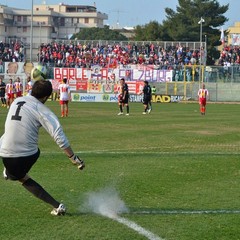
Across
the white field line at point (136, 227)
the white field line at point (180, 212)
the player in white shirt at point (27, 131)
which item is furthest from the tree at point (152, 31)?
the player in white shirt at point (27, 131)

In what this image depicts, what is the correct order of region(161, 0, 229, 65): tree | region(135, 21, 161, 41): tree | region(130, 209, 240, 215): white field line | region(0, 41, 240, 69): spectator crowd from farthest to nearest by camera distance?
region(135, 21, 161, 41): tree, region(161, 0, 229, 65): tree, region(0, 41, 240, 69): spectator crowd, region(130, 209, 240, 215): white field line

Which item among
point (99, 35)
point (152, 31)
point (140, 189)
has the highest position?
point (99, 35)

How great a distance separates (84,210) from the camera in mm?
9453

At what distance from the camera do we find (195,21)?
103m

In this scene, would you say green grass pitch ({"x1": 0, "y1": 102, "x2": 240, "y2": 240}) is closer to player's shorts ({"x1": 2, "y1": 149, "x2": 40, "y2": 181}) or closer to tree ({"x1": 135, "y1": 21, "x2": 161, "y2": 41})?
player's shorts ({"x1": 2, "y1": 149, "x2": 40, "y2": 181})

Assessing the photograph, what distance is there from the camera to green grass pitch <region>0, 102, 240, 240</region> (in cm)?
827

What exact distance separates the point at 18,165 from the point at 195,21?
96.2 meters

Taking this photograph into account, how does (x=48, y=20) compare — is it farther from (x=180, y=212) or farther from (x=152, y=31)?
(x=180, y=212)

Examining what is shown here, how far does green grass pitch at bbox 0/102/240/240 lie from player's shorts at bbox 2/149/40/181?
58 cm

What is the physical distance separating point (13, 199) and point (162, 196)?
222 cm

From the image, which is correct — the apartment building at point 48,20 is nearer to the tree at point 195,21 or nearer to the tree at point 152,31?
the tree at point 152,31

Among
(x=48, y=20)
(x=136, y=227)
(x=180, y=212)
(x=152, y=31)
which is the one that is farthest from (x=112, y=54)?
(x=48, y=20)

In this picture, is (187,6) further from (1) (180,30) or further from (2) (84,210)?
(2) (84,210)

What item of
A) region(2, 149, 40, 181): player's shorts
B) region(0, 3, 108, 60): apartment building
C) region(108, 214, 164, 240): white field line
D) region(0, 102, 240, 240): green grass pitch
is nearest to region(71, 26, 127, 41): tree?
region(0, 3, 108, 60): apartment building
